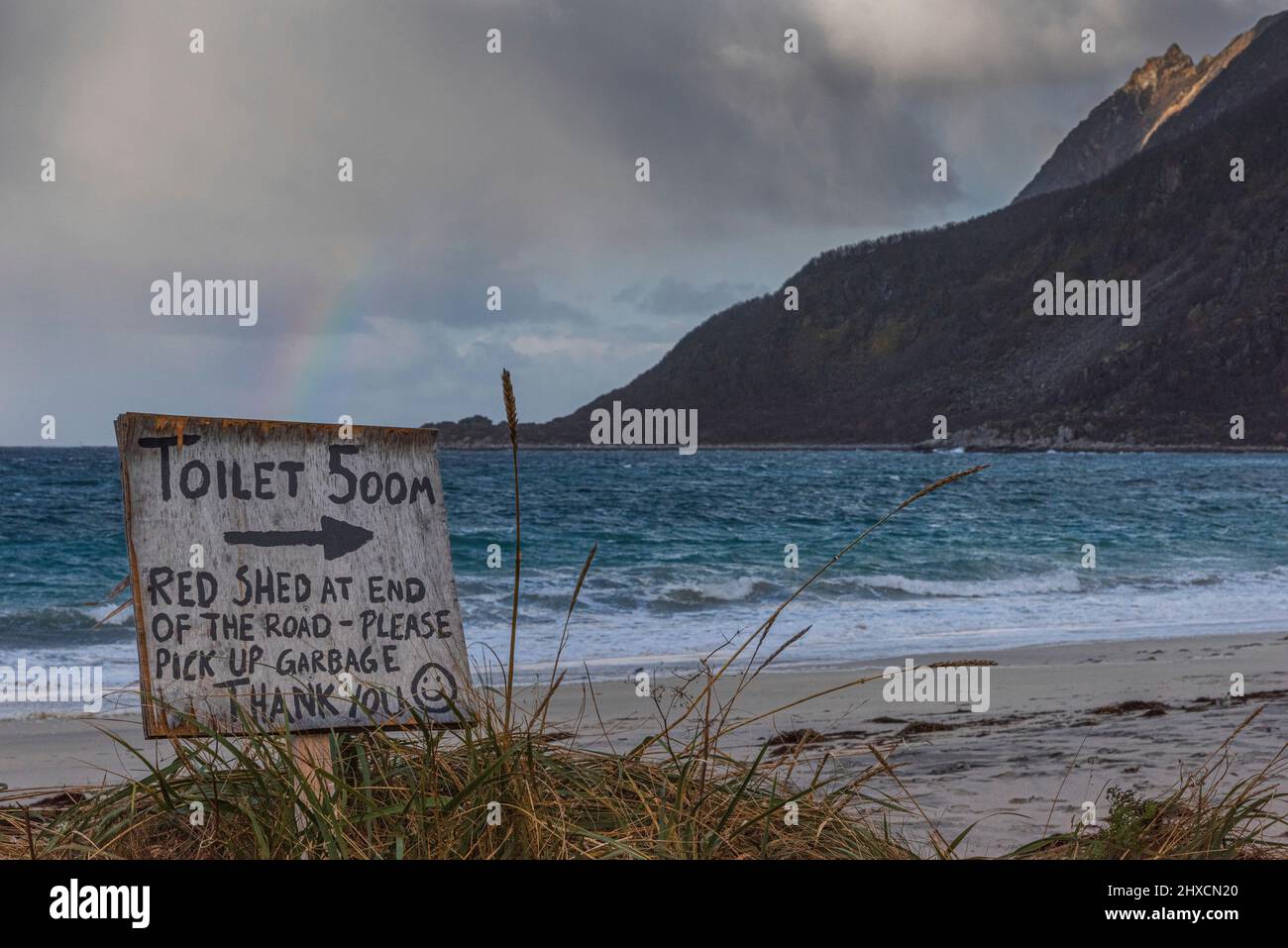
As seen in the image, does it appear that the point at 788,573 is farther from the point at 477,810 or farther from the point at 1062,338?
the point at 1062,338

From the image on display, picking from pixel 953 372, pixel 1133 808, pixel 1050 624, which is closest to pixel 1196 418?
pixel 953 372

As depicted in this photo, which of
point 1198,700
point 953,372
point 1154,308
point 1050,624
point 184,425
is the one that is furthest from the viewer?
point 953,372

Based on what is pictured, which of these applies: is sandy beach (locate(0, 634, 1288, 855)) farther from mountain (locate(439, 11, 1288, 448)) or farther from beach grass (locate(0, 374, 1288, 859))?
mountain (locate(439, 11, 1288, 448))

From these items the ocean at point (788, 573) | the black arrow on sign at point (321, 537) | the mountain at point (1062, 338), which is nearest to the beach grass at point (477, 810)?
the black arrow on sign at point (321, 537)

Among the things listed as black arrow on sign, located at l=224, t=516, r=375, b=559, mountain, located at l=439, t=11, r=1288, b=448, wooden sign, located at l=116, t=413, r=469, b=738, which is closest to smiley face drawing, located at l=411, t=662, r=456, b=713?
wooden sign, located at l=116, t=413, r=469, b=738

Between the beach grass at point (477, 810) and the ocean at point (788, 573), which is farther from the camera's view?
the ocean at point (788, 573)

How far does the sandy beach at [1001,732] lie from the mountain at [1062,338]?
76.9 m

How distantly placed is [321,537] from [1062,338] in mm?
171459

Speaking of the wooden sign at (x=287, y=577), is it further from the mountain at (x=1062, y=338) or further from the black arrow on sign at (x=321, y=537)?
the mountain at (x=1062, y=338)

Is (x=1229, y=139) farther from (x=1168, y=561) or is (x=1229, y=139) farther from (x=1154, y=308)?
(x=1168, y=561)

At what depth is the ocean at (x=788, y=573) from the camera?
12047 millimetres

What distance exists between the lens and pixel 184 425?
255 centimetres

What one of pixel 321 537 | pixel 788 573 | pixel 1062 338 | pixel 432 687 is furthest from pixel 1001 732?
pixel 1062 338

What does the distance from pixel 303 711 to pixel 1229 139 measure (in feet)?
657
